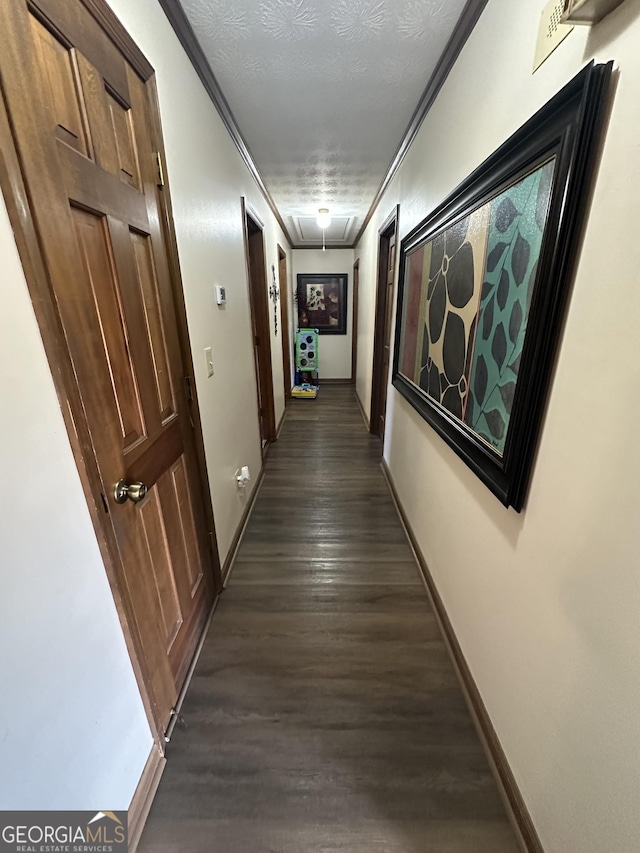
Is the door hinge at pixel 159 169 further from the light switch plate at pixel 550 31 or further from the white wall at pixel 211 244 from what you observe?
the light switch plate at pixel 550 31

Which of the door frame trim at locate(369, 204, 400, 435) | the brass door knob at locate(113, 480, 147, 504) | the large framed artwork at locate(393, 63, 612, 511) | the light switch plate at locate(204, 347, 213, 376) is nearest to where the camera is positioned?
the large framed artwork at locate(393, 63, 612, 511)

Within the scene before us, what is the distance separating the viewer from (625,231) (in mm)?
627

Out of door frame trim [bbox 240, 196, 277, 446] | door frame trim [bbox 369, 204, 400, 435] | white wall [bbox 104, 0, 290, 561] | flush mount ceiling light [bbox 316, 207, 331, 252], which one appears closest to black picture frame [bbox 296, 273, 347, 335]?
flush mount ceiling light [bbox 316, 207, 331, 252]

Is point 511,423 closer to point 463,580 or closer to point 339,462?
point 463,580

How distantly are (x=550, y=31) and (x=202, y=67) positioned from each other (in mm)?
1384

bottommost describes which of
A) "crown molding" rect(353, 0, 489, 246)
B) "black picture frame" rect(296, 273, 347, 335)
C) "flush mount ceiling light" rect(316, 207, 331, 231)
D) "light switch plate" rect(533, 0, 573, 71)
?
"black picture frame" rect(296, 273, 347, 335)

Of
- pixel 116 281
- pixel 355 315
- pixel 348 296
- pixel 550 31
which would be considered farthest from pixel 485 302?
pixel 348 296

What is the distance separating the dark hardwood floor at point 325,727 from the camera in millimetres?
950

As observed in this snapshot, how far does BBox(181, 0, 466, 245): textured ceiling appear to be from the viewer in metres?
1.20

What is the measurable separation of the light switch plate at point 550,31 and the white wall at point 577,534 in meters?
0.02

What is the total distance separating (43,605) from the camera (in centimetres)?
64

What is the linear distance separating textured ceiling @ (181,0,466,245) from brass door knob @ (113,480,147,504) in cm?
168

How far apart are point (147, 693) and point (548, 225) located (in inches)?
67.6

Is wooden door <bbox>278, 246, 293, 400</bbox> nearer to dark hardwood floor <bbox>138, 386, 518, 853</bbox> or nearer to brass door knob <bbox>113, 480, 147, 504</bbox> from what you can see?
dark hardwood floor <bbox>138, 386, 518, 853</bbox>
